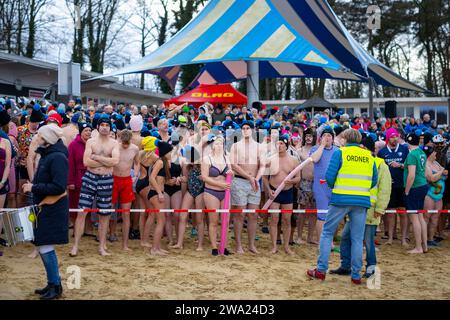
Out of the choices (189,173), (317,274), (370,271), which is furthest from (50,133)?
(370,271)

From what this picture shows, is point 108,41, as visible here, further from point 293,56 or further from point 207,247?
point 207,247

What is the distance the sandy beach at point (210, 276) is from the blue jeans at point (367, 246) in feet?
0.78

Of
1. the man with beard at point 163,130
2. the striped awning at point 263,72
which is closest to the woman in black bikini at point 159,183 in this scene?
the man with beard at point 163,130

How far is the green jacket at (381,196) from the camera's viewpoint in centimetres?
573

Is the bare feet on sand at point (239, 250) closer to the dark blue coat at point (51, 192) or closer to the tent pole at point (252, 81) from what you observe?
the dark blue coat at point (51, 192)

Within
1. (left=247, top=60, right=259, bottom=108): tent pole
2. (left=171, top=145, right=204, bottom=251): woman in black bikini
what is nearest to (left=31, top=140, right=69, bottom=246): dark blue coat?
(left=171, top=145, right=204, bottom=251): woman in black bikini

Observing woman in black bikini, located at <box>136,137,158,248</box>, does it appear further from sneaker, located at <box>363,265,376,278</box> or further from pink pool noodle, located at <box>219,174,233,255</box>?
sneaker, located at <box>363,265,376,278</box>

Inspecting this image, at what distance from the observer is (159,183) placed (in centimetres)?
674

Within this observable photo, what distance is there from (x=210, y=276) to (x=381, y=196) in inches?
86.4

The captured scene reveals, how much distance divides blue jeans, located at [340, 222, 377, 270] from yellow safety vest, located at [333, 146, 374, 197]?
0.59 metres

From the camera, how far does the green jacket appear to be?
5.73 m
